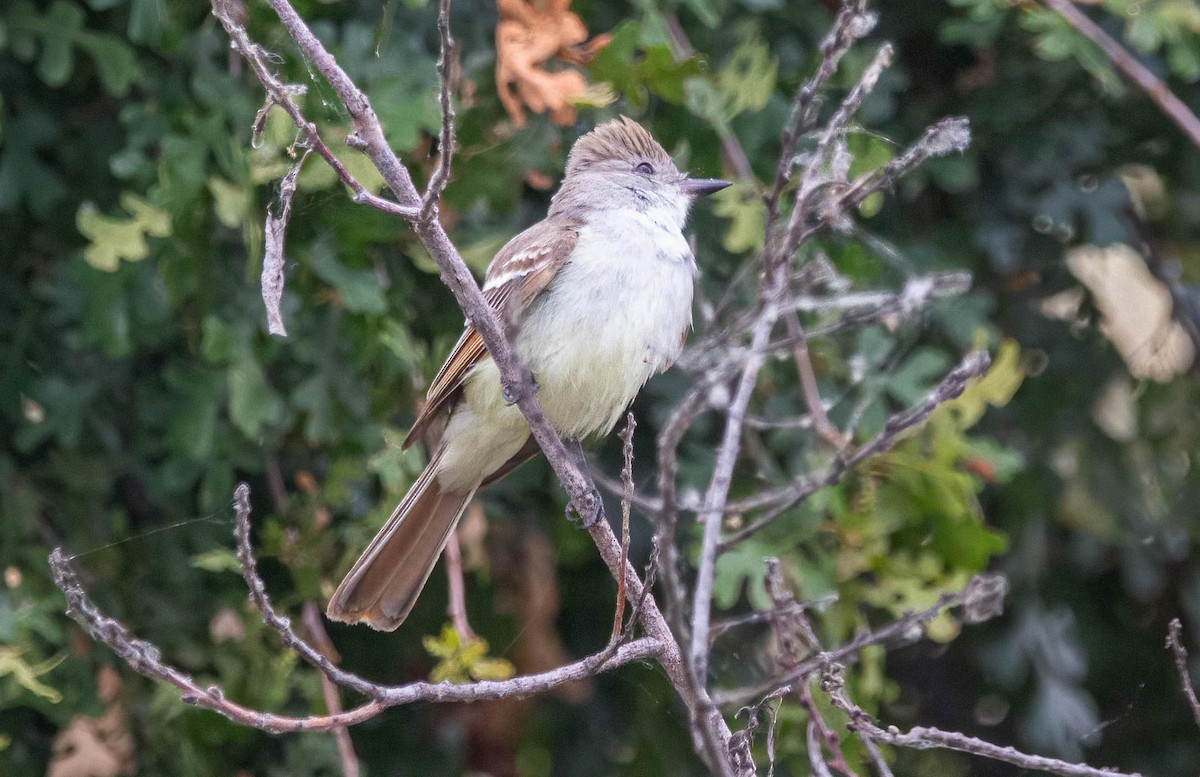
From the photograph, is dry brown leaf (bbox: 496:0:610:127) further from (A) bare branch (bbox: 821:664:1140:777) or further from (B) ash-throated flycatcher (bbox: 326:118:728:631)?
(A) bare branch (bbox: 821:664:1140:777)

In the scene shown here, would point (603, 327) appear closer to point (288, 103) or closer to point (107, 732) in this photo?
point (288, 103)

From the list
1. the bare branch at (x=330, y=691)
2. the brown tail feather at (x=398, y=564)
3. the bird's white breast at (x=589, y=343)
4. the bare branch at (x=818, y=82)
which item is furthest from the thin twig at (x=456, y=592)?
the bare branch at (x=818, y=82)

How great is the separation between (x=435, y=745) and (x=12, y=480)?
143 centimetres

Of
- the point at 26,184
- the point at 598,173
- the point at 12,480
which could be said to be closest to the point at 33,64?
the point at 26,184

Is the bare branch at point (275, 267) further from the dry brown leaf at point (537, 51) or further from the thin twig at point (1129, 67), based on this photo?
the thin twig at point (1129, 67)

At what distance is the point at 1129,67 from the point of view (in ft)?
11.7

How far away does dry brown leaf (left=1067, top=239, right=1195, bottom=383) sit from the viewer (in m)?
4.15

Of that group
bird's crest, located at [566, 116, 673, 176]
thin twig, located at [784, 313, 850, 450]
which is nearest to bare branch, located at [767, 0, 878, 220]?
thin twig, located at [784, 313, 850, 450]

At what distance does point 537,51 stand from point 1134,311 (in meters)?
2.36

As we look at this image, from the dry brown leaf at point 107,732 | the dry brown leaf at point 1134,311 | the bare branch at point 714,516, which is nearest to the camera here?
the bare branch at point 714,516

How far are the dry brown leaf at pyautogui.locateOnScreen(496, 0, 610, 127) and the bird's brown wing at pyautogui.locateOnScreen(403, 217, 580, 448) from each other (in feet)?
0.96

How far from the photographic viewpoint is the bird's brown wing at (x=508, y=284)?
3307mm

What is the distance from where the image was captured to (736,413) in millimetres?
1997

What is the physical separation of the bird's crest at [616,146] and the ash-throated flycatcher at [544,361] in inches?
11.0
